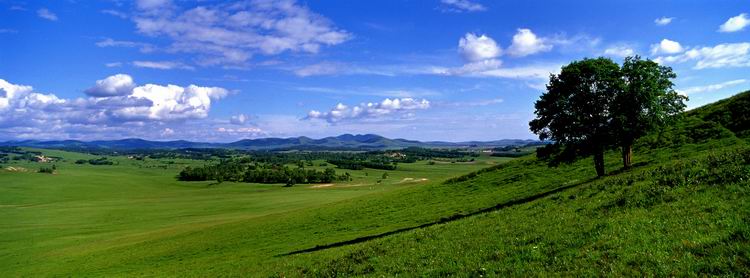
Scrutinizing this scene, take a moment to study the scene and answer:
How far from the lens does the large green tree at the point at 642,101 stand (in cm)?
3962

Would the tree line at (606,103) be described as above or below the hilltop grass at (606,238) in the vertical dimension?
above

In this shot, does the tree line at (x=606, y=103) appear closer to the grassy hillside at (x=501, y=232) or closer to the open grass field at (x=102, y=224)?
the grassy hillside at (x=501, y=232)

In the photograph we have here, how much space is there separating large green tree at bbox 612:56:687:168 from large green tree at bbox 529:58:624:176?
0.75 meters

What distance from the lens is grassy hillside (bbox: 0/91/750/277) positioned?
15555 millimetres

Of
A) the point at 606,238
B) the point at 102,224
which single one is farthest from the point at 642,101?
the point at 102,224

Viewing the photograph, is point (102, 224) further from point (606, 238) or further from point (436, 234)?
point (606, 238)

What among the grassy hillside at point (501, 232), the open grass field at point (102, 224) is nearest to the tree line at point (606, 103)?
the grassy hillside at point (501, 232)

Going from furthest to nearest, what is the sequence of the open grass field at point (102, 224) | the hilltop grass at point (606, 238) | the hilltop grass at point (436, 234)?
1. the open grass field at point (102, 224)
2. the hilltop grass at point (436, 234)
3. the hilltop grass at point (606, 238)

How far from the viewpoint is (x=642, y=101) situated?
130 ft

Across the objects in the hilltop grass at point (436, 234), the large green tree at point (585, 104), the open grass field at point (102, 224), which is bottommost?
the open grass field at point (102, 224)

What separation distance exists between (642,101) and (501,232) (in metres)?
25.0

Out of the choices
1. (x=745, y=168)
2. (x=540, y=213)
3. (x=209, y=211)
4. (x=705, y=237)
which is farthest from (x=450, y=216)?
(x=209, y=211)

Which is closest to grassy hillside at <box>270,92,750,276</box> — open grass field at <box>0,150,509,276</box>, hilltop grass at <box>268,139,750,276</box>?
hilltop grass at <box>268,139,750,276</box>

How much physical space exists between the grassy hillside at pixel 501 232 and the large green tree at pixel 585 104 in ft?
12.9
